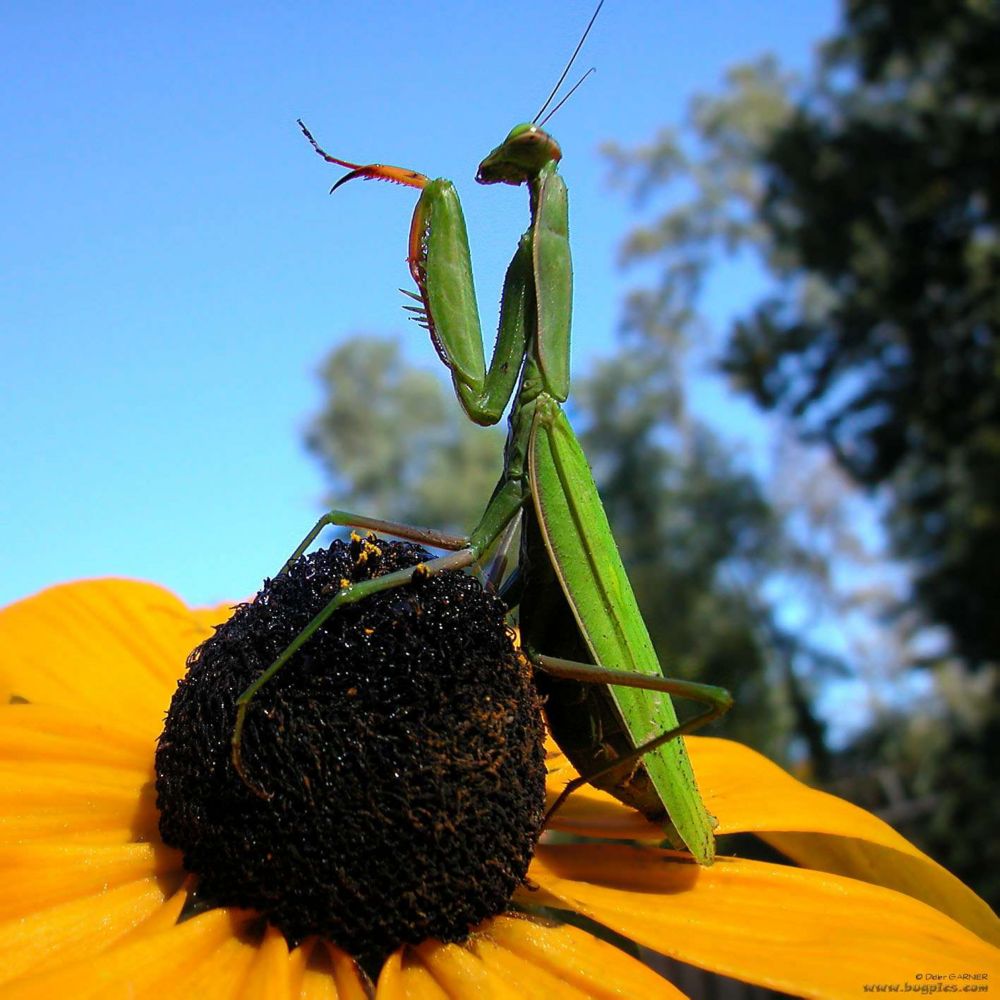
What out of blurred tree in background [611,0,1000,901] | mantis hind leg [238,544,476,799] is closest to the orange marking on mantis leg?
mantis hind leg [238,544,476,799]

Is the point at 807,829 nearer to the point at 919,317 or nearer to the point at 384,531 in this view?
the point at 384,531

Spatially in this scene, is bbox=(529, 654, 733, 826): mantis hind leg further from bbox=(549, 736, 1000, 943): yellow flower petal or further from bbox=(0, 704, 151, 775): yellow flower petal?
bbox=(0, 704, 151, 775): yellow flower petal

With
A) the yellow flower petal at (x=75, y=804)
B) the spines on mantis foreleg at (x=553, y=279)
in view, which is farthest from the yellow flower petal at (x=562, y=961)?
the spines on mantis foreleg at (x=553, y=279)

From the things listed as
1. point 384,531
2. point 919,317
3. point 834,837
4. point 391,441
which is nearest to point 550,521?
point 384,531

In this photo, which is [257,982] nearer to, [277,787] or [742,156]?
[277,787]

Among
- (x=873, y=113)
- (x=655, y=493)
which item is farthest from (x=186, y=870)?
(x=655, y=493)
